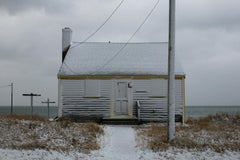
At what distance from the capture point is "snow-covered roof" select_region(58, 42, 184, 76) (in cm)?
2386

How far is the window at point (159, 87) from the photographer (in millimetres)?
23391

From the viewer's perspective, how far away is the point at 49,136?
597 inches

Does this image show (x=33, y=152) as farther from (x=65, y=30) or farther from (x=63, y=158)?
A: (x=65, y=30)

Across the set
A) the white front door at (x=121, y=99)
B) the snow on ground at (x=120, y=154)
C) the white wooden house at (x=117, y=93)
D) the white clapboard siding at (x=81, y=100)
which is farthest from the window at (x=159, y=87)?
the snow on ground at (x=120, y=154)

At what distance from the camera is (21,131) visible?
51.8 ft

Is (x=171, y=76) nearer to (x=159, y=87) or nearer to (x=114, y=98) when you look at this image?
(x=159, y=87)

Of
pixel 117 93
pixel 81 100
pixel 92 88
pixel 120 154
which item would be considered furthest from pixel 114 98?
pixel 120 154

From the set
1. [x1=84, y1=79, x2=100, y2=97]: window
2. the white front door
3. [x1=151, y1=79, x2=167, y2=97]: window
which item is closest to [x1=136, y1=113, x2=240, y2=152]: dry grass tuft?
the white front door

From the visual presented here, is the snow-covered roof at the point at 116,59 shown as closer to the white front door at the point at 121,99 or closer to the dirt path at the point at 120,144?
the white front door at the point at 121,99

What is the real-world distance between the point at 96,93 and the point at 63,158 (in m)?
11.0

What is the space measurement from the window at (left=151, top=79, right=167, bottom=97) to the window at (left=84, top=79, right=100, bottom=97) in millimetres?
3555

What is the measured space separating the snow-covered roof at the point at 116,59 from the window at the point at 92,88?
66 centimetres

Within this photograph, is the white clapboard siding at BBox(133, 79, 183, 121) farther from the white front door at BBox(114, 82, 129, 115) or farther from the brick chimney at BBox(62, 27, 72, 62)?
the brick chimney at BBox(62, 27, 72, 62)

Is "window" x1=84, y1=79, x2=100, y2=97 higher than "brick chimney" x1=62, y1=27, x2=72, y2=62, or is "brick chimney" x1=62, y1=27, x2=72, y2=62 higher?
"brick chimney" x1=62, y1=27, x2=72, y2=62
